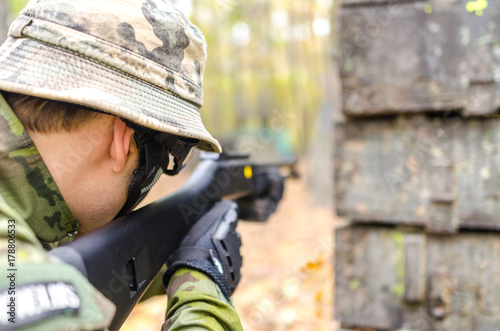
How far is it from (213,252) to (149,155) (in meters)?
0.39

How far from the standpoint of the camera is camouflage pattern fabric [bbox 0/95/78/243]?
0.82 metres

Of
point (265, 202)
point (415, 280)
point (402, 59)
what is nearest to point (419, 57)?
point (402, 59)

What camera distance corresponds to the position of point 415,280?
1.62 m

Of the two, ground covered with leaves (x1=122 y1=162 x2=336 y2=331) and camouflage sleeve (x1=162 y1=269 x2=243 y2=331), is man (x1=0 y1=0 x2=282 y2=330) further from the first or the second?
ground covered with leaves (x1=122 y1=162 x2=336 y2=331)

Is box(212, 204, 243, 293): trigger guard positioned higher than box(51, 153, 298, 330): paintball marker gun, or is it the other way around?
box(51, 153, 298, 330): paintball marker gun

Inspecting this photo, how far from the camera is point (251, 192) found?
6.67 feet

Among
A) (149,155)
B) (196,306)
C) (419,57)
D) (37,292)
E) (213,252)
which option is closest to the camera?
(37,292)

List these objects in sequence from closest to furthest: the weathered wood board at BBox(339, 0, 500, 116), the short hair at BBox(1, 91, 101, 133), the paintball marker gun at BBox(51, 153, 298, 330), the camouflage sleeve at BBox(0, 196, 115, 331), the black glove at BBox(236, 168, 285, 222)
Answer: the camouflage sleeve at BBox(0, 196, 115, 331) < the paintball marker gun at BBox(51, 153, 298, 330) < the short hair at BBox(1, 91, 101, 133) < the weathered wood board at BBox(339, 0, 500, 116) < the black glove at BBox(236, 168, 285, 222)

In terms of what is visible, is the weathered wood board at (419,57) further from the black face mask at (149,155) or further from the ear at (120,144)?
the ear at (120,144)

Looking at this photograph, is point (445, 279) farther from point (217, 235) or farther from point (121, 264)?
point (121, 264)

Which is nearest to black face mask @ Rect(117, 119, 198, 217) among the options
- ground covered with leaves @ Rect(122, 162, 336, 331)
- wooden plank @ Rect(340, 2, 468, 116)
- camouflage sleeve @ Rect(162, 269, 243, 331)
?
camouflage sleeve @ Rect(162, 269, 243, 331)

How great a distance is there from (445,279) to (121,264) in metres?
1.38

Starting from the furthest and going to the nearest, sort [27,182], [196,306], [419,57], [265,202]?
1. [265,202]
2. [419,57]
3. [196,306]
4. [27,182]

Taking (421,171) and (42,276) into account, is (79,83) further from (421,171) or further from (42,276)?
(421,171)
